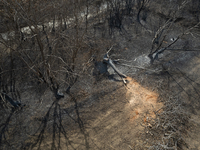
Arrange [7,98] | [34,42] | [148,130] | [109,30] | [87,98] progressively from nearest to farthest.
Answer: [148,130], [7,98], [87,98], [34,42], [109,30]

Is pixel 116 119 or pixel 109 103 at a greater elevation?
pixel 109 103

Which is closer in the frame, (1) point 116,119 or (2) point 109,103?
(1) point 116,119

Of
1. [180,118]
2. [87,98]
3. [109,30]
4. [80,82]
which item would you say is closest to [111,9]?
[109,30]

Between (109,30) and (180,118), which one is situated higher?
Result: (109,30)

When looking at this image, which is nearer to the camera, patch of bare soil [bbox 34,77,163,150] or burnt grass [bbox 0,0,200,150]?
patch of bare soil [bbox 34,77,163,150]

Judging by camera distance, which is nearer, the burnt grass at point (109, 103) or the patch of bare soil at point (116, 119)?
the patch of bare soil at point (116, 119)

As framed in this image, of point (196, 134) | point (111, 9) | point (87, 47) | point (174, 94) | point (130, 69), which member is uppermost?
point (111, 9)

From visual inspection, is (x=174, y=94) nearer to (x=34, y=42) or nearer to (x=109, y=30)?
(x=109, y=30)

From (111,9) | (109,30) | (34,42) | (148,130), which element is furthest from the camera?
(111,9)

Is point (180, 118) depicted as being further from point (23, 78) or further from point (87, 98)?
point (23, 78)

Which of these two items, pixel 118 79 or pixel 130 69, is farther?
pixel 130 69
